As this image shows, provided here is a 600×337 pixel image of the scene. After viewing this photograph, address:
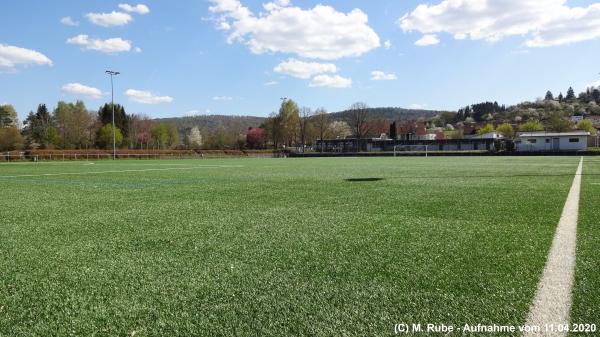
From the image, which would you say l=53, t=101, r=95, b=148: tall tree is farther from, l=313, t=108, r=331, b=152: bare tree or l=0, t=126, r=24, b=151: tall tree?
l=313, t=108, r=331, b=152: bare tree

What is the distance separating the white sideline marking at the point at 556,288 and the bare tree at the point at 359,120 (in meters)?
96.8

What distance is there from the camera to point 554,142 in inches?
2606

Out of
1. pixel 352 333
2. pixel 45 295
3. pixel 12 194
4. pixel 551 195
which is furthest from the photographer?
pixel 12 194

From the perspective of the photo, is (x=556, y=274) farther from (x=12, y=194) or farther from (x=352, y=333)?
(x=12, y=194)

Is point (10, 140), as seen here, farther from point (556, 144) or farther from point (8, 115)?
point (556, 144)

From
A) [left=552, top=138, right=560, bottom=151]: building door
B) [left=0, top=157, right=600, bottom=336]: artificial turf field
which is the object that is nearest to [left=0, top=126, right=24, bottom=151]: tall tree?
[left=0, top=157, right=600, bottom=336]: artificial turf field

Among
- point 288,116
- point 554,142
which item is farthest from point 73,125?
point 554,142

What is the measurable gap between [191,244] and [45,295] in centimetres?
144

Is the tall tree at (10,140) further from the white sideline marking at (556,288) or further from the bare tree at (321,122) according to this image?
the white sideline marking at (556,288)

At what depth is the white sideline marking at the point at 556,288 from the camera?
2.17m

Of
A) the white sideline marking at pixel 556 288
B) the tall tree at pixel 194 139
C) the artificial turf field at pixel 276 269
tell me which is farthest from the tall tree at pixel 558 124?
the white sideline marking at pixel 556 288

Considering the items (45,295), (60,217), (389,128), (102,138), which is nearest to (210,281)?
(45,295)

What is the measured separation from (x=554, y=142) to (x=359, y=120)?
44.2 meters

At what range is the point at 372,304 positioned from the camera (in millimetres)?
2336
